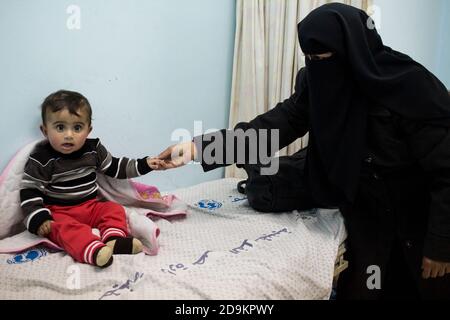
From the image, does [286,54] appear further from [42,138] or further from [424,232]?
[42,138]

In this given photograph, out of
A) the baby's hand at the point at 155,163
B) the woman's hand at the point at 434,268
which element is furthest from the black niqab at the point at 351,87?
the baby's hand at the point at 155,163

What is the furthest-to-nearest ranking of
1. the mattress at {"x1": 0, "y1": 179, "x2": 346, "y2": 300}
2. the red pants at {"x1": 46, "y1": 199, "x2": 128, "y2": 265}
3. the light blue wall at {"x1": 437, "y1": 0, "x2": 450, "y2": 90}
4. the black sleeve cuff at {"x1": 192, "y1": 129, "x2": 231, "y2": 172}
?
the light blue wall at {"x1": 437, "y1": 0, "x2": 450, "y2": 90}
the black sleeve cuff at {"x1": 192, "y1": 129, "x2": 231, "y2": 172}
the red pants at {"x1": 46, "y1": 199, "x2": 128, "y2": 265}
the mattress at {"x1": 0, "y1": 179, "x2": 346, "y2": 300}

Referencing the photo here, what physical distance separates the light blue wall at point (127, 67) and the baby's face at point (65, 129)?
4.7 inches

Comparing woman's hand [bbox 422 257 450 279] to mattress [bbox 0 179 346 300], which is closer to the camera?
mattress [bbox 0 179 346 300]

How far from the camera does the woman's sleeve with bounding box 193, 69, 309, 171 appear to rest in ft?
4.06

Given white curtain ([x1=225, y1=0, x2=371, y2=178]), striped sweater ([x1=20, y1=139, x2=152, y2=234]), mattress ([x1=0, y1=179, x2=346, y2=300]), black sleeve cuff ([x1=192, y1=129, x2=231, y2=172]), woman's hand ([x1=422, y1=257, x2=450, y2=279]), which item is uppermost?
white curtain ([x1=225, y1=0, x2=371, y2=178])

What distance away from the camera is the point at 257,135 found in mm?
1308

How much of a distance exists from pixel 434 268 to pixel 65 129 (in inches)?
45.7

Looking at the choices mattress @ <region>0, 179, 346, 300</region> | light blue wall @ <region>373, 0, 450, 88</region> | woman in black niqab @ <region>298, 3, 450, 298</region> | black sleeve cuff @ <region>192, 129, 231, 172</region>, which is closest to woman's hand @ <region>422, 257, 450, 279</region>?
woman in black niqab @ <region>298, 3, 450, 298</region>

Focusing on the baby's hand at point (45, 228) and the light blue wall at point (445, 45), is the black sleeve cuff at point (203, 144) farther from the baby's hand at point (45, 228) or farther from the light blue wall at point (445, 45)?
the light blue wall at point (445, 45)

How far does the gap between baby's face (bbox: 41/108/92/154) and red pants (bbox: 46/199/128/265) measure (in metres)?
0.19

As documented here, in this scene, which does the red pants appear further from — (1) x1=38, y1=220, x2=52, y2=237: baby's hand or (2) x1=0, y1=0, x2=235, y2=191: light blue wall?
(2) x1=0, y1=0, x2=235, y2=191: light blue wall

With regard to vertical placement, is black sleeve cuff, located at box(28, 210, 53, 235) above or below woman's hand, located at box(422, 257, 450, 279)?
above

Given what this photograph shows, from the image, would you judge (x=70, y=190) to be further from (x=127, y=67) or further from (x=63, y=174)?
(x=127, y=67)
